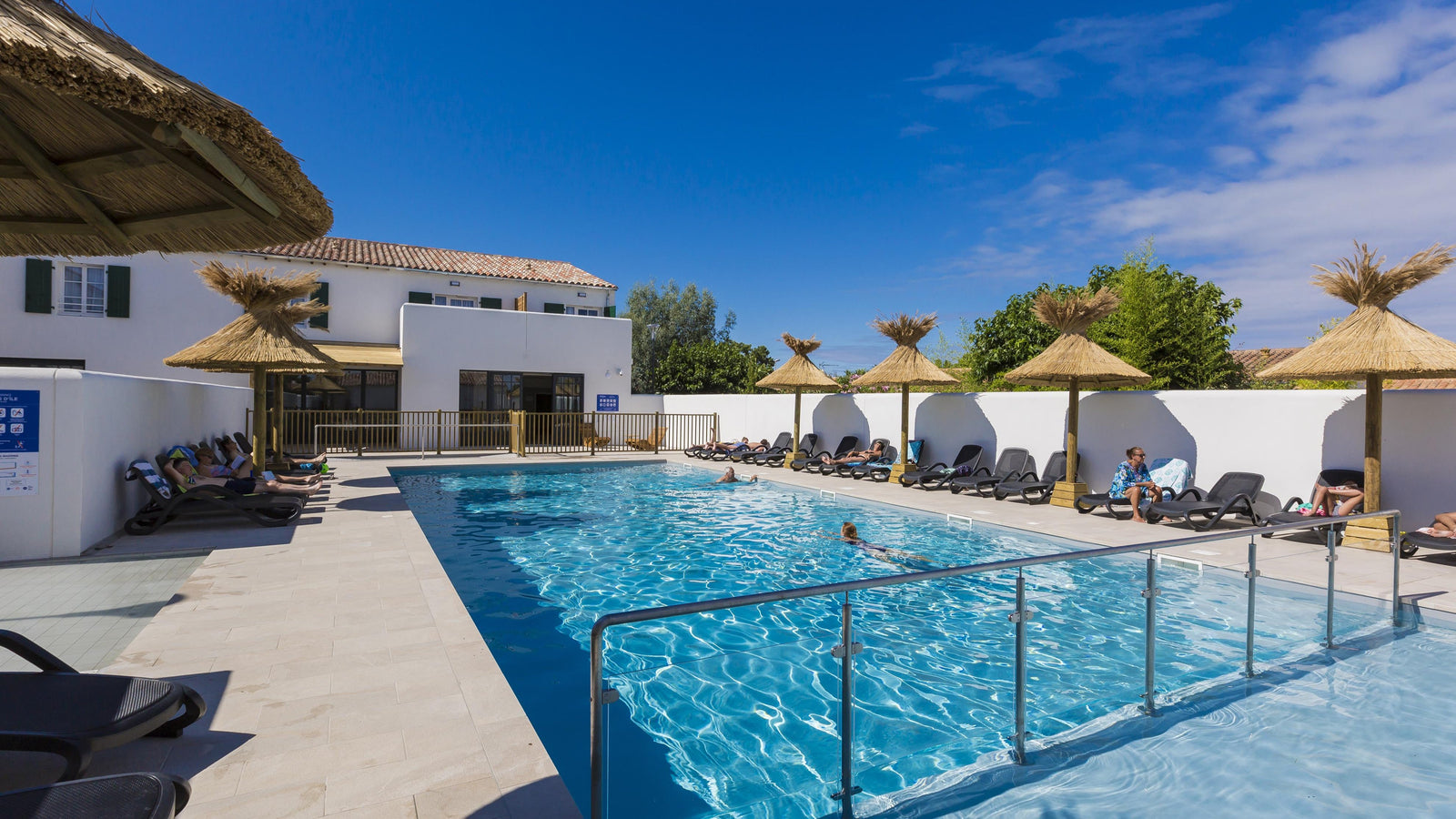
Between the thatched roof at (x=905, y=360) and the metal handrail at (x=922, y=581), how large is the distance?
939 centimetres

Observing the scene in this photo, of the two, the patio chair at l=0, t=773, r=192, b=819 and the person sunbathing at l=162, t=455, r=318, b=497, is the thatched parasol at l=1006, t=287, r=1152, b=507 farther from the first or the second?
the person sunbathing at l=162, t=455, r=318, b=497

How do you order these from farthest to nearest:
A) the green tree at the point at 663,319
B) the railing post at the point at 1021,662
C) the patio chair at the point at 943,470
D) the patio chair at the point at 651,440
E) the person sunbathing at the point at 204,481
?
the green tree at the point at 663,319 → the patio chair at the point at 651,440 → the patio chair at the point at 943,470 → the person sunbathing at the point at 204,481 → the railing post at the point at 1021,662

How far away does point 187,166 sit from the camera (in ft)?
8.88

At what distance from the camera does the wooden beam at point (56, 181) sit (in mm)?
2721

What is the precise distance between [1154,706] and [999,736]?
121 centimetres

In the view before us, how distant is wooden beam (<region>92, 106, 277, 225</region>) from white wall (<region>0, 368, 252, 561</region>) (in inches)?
209

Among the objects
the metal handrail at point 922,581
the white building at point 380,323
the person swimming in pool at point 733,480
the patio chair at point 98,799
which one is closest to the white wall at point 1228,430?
the person swimming in pool at point 733,480

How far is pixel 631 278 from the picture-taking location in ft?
139

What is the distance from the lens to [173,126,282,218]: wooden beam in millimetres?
2295

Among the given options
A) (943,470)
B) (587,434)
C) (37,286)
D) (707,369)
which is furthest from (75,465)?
(707,369)

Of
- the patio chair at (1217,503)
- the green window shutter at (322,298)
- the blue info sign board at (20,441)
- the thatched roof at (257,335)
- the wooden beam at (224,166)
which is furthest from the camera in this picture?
the green window shutter at (322,298)

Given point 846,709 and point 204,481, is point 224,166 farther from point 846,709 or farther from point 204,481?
point 204,481

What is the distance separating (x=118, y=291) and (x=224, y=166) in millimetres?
21133

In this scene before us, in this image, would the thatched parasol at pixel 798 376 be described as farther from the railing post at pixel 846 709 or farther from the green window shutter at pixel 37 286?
the green window shutter at pixel 37 286
